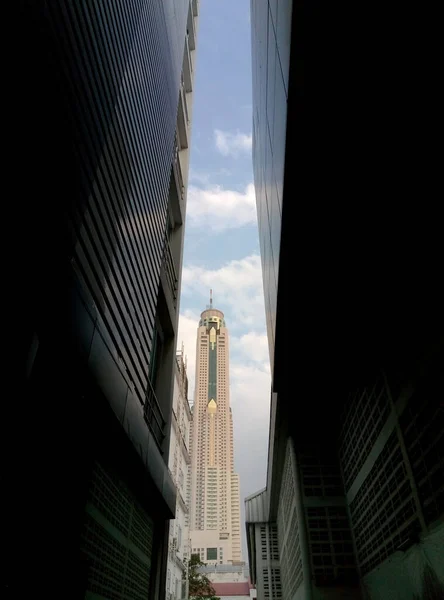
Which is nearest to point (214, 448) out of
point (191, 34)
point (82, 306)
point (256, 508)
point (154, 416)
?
point (256, 508)

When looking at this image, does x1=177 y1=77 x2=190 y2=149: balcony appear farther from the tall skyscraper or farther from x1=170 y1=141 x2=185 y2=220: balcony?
the tall skyscraper

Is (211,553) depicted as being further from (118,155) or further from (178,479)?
(118,155)

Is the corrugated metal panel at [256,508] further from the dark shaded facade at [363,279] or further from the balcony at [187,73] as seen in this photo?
the balcony at [187,73]

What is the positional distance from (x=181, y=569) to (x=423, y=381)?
1496 inches

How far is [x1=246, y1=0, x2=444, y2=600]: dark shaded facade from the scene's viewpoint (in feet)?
16.7

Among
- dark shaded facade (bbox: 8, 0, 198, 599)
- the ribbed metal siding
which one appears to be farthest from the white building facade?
the ribbed metal siding

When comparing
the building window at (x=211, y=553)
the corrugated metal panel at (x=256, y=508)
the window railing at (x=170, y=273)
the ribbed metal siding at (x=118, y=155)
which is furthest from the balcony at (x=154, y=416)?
the building window at (x=211, y=553)

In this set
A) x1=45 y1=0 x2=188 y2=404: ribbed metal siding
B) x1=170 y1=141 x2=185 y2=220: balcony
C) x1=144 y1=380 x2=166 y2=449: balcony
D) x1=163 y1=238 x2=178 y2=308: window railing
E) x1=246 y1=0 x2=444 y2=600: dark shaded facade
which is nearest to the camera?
x1=246 y1=0 x2=444 y2=600: dark shaded facade

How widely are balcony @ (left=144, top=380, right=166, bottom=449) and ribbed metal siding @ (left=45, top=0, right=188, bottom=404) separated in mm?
1233

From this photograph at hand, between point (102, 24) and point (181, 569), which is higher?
point (102, 24)

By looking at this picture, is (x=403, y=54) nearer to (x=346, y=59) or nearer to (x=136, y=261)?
(x=346, y=59)

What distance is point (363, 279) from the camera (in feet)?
27.5

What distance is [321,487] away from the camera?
13.3 meters

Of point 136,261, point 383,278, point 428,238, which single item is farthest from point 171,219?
point 428,238
